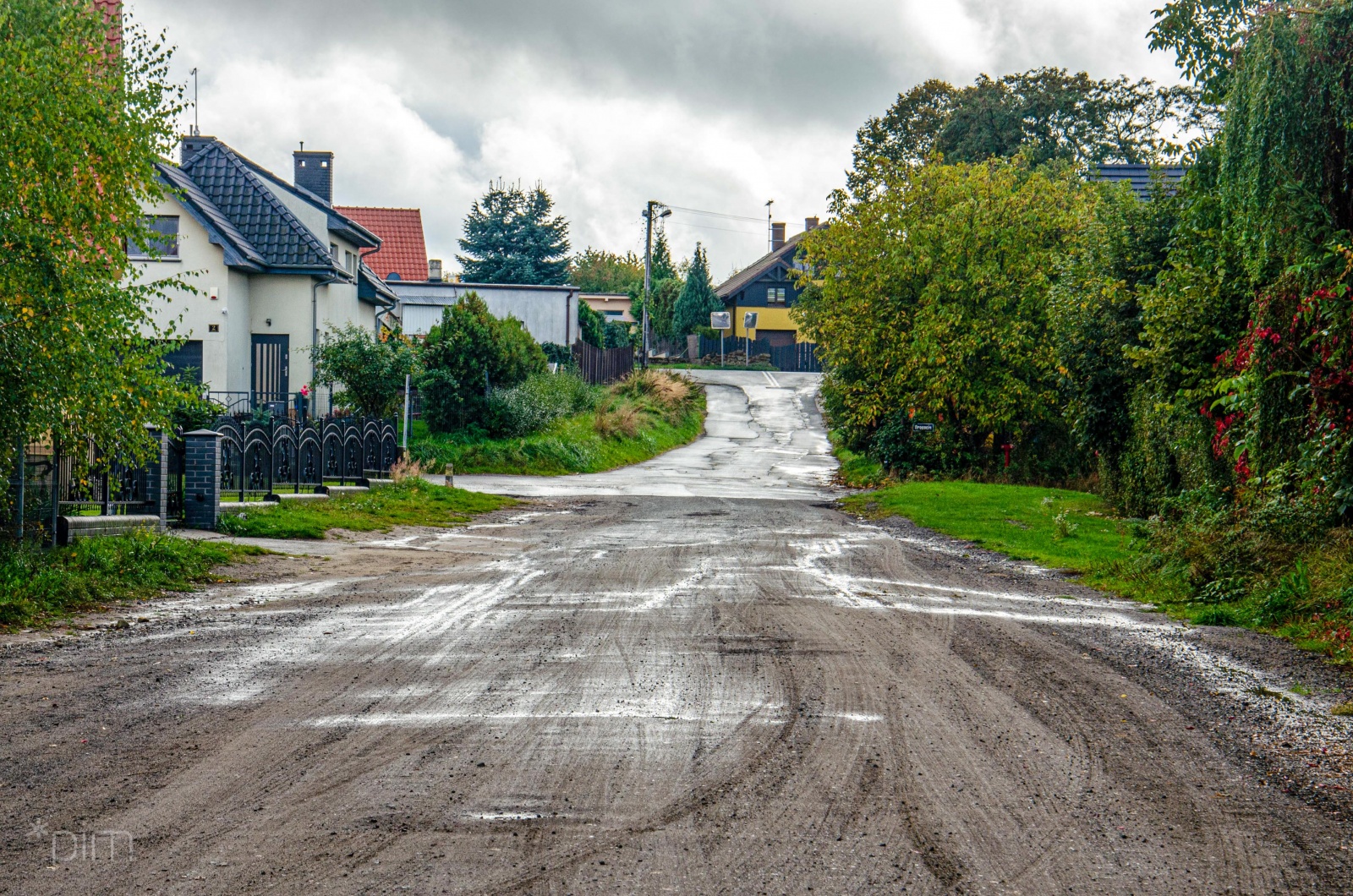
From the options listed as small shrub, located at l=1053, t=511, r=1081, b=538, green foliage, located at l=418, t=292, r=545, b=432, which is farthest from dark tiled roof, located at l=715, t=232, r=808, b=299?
small shrub, located at l=1053, t=511, r=1081, b=538

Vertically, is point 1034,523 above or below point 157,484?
below

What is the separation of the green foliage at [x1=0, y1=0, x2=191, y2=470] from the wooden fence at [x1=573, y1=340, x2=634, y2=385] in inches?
1460

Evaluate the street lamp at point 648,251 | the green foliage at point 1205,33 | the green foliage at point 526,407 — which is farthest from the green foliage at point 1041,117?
the green foliage at point 1205,33

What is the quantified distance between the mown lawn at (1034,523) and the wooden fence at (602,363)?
83.9ft

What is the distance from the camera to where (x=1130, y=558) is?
14336mm

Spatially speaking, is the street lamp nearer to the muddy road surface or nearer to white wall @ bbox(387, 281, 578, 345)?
white wall @ bbox(387, 281, 578, 345)

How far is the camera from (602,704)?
6.86 metres

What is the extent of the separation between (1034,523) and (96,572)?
14560 millimetres

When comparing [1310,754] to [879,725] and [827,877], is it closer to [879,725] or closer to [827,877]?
[879,725]

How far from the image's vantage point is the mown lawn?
45.2 feet

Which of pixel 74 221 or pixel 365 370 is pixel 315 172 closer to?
pixel 365 370

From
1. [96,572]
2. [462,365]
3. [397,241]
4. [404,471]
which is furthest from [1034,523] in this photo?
[397,241]

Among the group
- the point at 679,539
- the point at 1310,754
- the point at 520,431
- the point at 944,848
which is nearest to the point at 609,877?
the point at 944,848

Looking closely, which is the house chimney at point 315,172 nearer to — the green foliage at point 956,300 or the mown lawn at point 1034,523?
the green foliage at point 956,300
